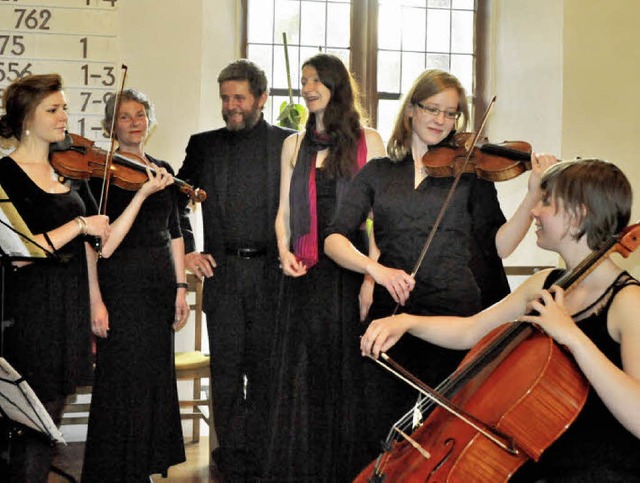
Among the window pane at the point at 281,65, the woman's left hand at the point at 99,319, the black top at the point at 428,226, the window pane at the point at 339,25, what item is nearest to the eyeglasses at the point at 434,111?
the black top at the point at 428,226

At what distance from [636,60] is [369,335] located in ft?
11.4

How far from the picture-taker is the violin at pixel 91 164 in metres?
3.02

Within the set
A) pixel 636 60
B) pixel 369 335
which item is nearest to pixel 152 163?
pixel 369 335

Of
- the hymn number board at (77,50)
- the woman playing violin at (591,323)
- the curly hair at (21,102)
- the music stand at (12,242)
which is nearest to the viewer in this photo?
the woman playing violin at (591,323)

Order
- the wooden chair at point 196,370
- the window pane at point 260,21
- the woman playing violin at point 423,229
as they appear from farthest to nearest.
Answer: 1. the window pane at point 260,21
2. the wooden chair at point 196,370
3. the woman playing violin at point 423,229

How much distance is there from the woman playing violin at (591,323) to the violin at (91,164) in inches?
55.3

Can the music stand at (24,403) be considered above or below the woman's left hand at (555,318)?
below

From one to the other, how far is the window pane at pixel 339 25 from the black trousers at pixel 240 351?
221 cm

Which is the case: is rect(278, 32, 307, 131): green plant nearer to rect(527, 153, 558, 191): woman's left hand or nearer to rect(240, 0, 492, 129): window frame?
rect(240, 0, 492, 129): window frame

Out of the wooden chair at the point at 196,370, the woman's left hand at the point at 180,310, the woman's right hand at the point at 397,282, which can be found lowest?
the wooden chair at the point at 196,370

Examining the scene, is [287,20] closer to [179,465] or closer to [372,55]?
[372,55]

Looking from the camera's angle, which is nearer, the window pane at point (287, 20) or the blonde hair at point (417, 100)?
the blonde hair at point (417, 100)

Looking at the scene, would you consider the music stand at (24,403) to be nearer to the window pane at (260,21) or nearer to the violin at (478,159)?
the violin at (478,159)

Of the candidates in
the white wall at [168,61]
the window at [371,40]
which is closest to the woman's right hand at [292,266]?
the white wall at [168,61]
